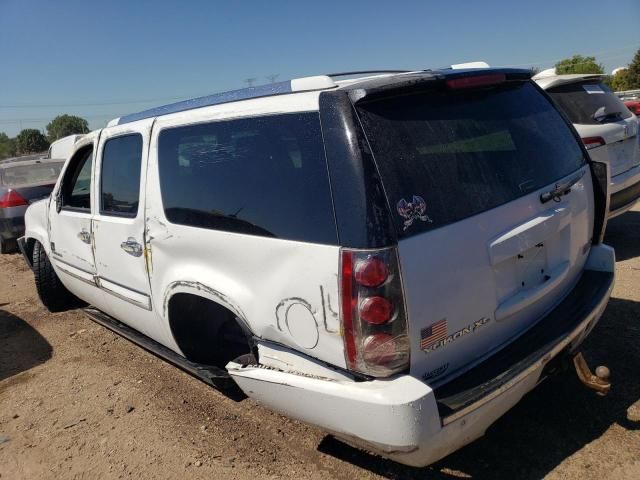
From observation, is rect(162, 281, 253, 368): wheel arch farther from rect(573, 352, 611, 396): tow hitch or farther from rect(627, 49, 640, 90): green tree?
rect(627, 49, 640, 90): green tree

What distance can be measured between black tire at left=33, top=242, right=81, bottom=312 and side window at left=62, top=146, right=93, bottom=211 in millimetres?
1045

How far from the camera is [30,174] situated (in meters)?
8.76

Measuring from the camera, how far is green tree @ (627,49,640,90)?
44.1 m

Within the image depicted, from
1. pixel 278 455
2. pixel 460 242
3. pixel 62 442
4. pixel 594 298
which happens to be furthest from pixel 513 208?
pixel 62 442

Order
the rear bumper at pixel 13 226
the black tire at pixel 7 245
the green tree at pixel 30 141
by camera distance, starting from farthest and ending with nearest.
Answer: the green tree at pixel 30 141 < the black tire at pixel 7 245 < the rear bumper at pixel 13 226

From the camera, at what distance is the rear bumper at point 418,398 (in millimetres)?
1976

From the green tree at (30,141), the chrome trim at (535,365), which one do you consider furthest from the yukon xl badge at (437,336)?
the green tree at (30,141)

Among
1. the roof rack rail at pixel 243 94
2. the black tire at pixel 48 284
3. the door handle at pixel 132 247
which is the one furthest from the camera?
the black tire at pixel 48 284

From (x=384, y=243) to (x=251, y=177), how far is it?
0.87 m

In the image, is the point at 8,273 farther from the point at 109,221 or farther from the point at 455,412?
the point at 455,412

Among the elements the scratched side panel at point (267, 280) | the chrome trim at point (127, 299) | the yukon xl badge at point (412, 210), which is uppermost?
the yukon xl badge at point (412, 210)

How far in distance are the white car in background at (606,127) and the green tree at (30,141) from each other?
260ft

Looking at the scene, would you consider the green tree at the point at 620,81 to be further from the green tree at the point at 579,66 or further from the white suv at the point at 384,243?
the white suv at the point at 384,243

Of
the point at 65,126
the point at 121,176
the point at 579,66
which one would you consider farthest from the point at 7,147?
the point at 121,176
